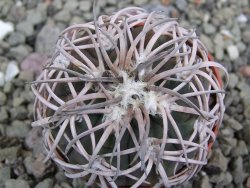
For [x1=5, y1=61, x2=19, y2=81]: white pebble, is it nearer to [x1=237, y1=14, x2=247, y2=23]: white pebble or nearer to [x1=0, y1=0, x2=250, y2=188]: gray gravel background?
[x1=0, y1=0, x2=250, y2=188]: gray gravel background

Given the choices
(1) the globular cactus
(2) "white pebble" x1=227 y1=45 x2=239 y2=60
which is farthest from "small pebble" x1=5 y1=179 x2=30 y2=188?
(2) "white pebble" x1=227 y1=45 x2=239 y2=60

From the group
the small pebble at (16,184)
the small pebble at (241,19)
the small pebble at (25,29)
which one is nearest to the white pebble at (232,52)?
the small pebble at (241,19)

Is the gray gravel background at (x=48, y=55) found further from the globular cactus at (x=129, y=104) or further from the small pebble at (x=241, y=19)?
the globular cactus at (x=129, y=104)

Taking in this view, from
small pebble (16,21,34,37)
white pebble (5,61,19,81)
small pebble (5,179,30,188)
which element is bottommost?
small pebble (5,179,30,188)

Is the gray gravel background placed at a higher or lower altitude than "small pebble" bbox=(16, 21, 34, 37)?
lower

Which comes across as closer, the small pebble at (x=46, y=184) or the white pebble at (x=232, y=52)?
the small pebble at (x=46, y=184)

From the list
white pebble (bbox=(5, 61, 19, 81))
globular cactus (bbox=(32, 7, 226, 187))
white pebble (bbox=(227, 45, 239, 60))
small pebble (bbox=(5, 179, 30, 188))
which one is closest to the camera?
globular cactus (bbox=(32, 7, 226, 187))

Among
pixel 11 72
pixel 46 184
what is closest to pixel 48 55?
pixel 11 72

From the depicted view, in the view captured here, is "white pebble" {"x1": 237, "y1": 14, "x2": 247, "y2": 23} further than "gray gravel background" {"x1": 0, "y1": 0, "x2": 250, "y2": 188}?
Yes

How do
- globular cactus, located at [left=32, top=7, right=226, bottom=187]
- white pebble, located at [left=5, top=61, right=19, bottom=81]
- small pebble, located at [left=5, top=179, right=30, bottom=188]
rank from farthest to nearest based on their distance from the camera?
white pebble, located at [left=5, top=61, right=19, bottom=81] < small pebble, located at [left=5, top=179, right=30, bottom=188] < globular cactus, located at [left=32, top=7, right=226, bottom=187]
